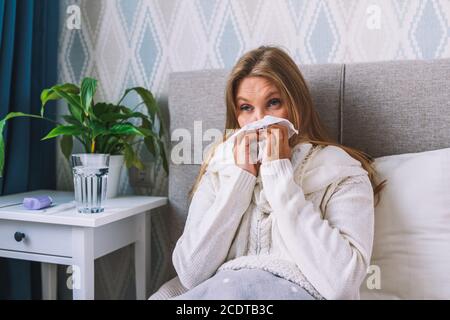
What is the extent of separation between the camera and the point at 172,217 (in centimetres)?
142

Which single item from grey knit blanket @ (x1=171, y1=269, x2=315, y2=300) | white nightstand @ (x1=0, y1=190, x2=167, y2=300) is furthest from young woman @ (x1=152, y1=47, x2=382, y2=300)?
white nightstand @ (x1=0, y1=190, x2=167, y2=300)

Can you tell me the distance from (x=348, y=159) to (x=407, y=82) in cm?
34

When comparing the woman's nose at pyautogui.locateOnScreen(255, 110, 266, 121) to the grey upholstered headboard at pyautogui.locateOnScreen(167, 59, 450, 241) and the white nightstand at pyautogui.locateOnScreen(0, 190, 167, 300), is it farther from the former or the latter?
the white nightstand at pyautogui.locateOnScreen(0, 190, 167, 300)

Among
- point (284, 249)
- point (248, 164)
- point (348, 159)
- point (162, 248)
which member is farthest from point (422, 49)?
point (162, 248)

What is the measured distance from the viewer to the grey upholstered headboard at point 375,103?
1.17 m

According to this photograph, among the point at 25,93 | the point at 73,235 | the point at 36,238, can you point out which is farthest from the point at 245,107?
the point at 25,93

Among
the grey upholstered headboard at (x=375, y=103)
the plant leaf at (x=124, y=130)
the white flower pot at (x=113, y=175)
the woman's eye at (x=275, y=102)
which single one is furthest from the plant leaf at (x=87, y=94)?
the woman's eye at (x=275, y=102)

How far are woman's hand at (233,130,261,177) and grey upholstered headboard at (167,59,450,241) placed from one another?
28 centimetres

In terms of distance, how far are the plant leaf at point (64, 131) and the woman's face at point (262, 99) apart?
0.55m

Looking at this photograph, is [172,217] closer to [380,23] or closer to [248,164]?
[248,164]

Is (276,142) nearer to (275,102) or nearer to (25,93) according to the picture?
(275,102)

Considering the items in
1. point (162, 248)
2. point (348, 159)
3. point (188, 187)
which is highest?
point (348, 159)

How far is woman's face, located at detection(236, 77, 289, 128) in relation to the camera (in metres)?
1.11

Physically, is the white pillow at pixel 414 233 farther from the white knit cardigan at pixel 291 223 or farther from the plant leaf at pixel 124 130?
the plant leaf at pixel 124 130
